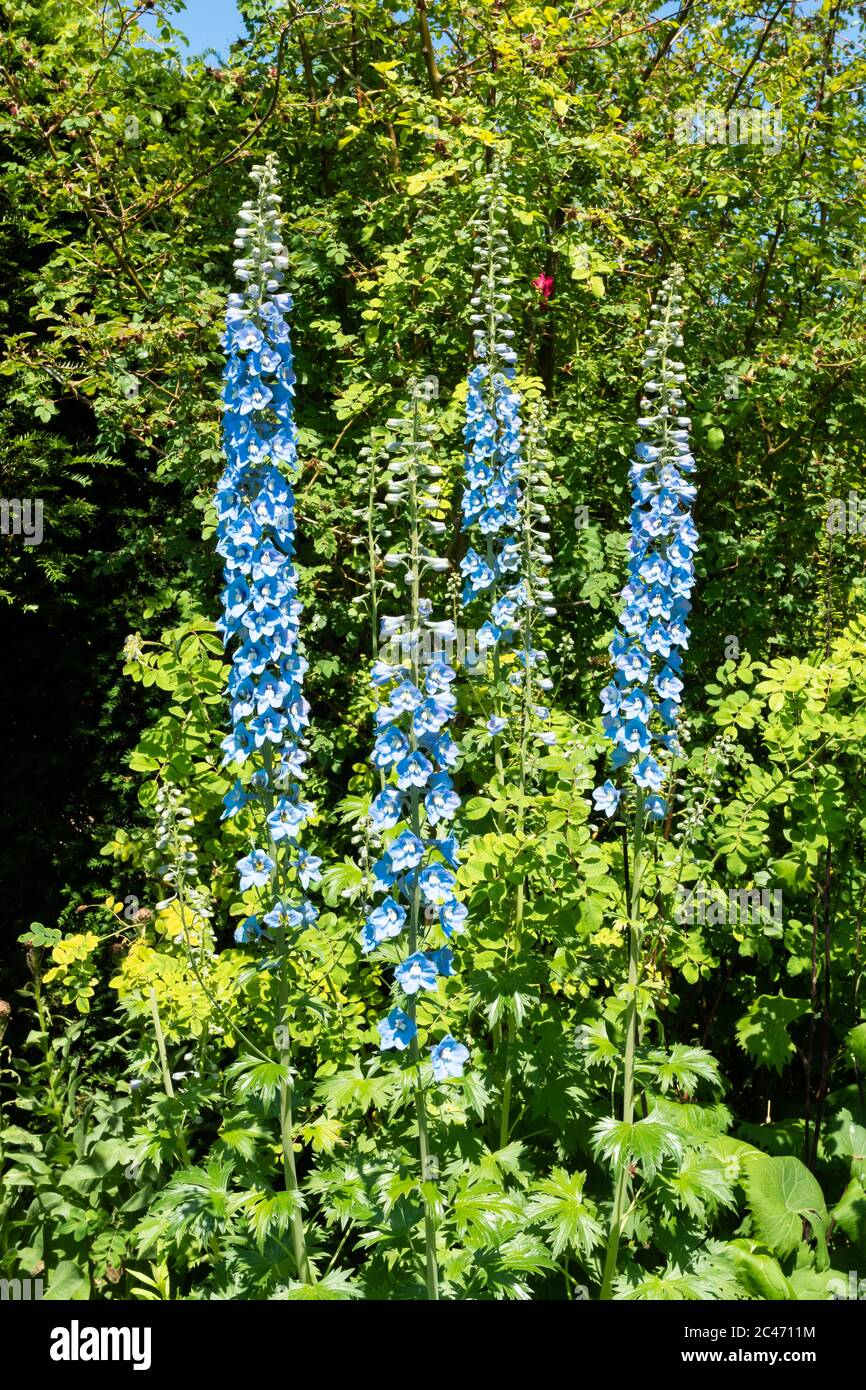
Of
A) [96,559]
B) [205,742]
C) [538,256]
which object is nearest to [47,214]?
[96,559]

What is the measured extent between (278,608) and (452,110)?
2785 millimetres

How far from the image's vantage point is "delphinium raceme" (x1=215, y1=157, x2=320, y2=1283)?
2766mm

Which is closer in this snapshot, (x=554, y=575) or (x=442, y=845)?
(x=442, y=845)

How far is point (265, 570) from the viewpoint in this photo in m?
2.74

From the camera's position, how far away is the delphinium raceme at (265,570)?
2766 mm

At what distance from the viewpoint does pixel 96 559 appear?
479 centimetres

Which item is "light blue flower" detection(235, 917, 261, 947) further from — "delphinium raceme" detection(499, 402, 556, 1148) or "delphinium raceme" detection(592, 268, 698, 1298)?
"delphinium raceme" detection(592, 268, 698, 1298)

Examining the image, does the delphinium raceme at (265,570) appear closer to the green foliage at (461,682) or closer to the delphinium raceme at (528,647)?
the green foliage at (461,682)

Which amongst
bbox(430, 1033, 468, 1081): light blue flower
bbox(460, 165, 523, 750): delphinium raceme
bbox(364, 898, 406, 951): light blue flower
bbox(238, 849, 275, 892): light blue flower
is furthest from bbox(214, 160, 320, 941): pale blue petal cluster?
bbox(460, 165, 523, 750): delphinium raceme

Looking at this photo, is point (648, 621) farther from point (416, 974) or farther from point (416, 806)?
point (416, 974)

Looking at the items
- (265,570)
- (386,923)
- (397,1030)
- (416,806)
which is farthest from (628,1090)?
(265,570)

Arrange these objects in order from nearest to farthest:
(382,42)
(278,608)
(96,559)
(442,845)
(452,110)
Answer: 1. (442,845)
2. (278,608)
3. (452,110)
4. (96,559)
5. (382,42)

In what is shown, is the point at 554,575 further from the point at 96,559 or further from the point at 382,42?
the point at 382,42

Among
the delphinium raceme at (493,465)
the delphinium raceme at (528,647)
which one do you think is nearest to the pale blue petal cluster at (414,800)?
the delphinium raceme at (528,647)
